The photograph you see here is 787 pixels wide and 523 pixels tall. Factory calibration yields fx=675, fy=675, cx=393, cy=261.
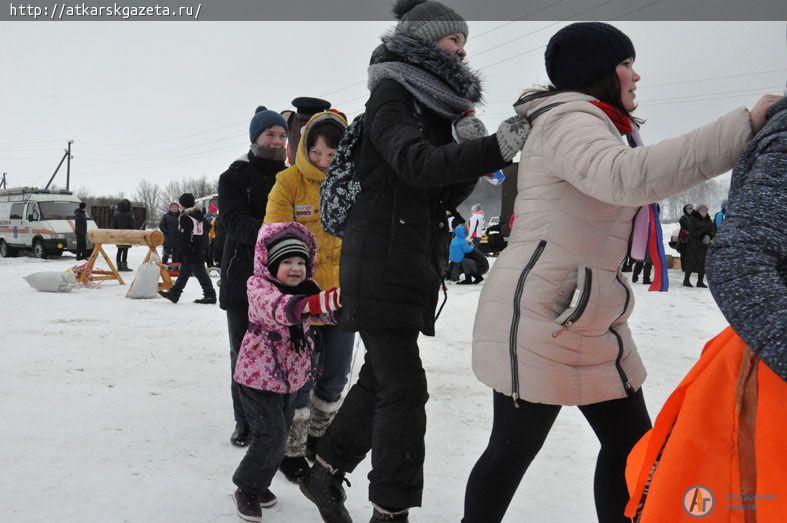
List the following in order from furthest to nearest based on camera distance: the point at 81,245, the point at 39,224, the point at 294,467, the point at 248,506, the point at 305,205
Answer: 1. the point at 39,224
2. the point at 81,245
3. the point at 305,205
4. the point at 294,467
5. the point at 248,506

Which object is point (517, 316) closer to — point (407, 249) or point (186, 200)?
point (407, 249)

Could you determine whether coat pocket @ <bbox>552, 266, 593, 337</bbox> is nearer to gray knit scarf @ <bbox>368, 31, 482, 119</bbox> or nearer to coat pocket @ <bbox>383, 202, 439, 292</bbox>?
coat pocket @ <bbox>383, 202, 439, 292</bbox>

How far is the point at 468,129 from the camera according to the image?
2068 millimetres

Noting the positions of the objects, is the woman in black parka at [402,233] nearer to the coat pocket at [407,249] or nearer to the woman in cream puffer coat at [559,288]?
the coat pocket at [407,249]

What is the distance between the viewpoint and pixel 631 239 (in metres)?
1.97

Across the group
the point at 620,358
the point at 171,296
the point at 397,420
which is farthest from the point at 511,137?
the point at 171,296

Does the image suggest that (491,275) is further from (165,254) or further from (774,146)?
(165,254)

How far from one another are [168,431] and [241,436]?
19.3 inches

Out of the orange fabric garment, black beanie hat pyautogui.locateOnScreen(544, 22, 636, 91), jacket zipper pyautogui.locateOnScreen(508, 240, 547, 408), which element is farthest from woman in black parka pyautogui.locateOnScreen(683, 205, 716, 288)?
the orange fabric garment

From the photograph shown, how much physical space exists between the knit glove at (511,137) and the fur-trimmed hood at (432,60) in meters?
0.45

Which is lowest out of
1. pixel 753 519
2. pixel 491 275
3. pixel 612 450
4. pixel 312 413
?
pixel 312 413

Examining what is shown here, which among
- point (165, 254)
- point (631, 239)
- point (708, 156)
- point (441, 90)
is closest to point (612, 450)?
point (631, 239)

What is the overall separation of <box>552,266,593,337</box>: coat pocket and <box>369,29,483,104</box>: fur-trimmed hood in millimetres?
764

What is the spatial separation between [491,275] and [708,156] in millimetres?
761
